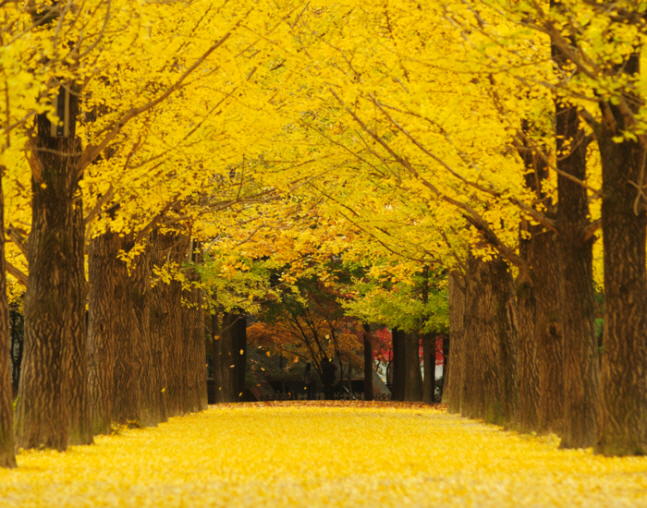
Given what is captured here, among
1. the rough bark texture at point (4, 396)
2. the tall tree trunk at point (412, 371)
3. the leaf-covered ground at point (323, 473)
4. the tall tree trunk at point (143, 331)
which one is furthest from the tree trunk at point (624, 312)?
the tall tree trunk at point (412, 371)

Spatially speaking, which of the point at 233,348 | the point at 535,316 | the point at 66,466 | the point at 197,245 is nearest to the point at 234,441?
the point at 66,466

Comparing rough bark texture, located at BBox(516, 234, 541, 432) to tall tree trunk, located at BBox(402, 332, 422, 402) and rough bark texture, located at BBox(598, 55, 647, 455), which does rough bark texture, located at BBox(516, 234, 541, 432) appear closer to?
rough bark texture, located at BBox(598, 55, 647, 455)

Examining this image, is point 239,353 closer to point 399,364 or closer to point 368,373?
point 368,373

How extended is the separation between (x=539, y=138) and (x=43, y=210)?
784 cm

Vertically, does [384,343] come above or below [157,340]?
below

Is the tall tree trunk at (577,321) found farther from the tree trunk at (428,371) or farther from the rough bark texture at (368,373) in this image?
the rough bark texture at (368,373)

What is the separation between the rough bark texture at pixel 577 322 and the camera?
12.6 metres

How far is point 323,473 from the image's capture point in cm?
966

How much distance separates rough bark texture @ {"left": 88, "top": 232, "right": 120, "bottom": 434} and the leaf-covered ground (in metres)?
0.59

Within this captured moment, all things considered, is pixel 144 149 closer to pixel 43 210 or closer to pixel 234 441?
pixel 43 210

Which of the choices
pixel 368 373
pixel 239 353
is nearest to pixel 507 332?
pixel 239 353

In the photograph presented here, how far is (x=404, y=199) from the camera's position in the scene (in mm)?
21672

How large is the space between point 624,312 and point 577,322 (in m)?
1.52

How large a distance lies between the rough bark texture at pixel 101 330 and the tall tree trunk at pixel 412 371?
22.8m
